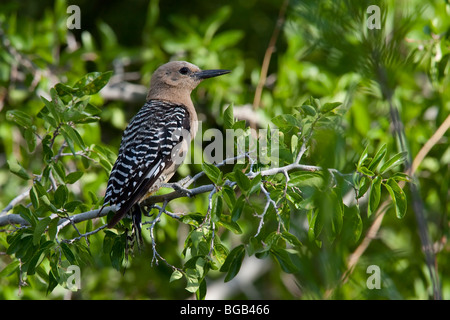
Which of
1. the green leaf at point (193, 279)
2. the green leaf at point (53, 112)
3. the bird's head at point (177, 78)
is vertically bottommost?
the green leaf at point (193, 279)

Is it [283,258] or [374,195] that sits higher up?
[374,195]

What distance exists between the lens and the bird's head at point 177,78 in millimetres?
5012

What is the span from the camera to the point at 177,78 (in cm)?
507

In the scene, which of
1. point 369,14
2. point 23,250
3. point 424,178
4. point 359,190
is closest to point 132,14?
point 424,178

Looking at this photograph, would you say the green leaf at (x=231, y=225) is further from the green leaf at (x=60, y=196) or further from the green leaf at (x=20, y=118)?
the green leaf at (x=20, y=118)

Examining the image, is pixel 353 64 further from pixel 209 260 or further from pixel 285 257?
pixel 209 260

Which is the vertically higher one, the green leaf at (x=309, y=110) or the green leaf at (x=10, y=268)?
the green leaf at (x=309, y=110)

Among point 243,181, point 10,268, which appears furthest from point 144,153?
point 243,181

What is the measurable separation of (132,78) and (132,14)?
4.41 feet

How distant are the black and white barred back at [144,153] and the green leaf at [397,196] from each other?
1.47m

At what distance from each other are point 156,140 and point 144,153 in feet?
0.62

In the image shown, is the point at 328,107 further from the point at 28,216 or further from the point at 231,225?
the point at 28,216
